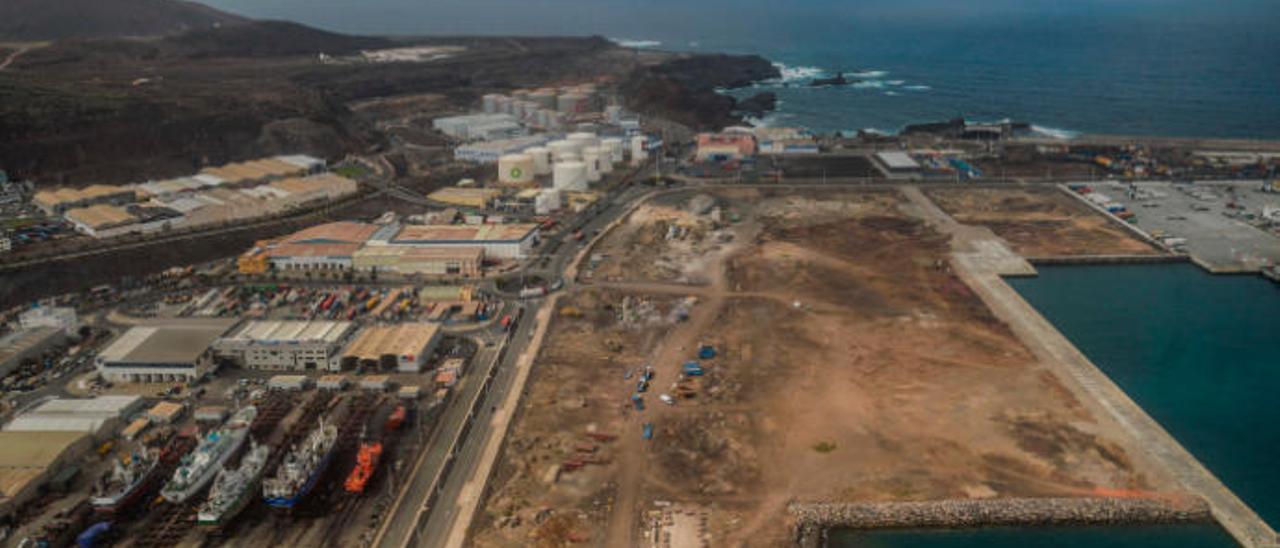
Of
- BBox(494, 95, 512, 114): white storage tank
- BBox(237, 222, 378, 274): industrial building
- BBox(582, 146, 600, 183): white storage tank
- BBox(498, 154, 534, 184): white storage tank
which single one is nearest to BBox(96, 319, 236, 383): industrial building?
BBox(237, 222, 378, 274): industrial building

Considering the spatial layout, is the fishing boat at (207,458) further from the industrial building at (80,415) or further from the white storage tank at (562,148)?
the white storage tank at (562,148)

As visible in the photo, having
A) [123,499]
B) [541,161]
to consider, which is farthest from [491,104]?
[123,499]

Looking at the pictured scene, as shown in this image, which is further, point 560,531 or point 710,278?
point 710,278

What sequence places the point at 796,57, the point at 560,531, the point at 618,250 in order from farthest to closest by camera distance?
the point at 796,57 < the point at 618,250 < the point at 560,531

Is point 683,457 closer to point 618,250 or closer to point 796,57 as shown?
point 618,250

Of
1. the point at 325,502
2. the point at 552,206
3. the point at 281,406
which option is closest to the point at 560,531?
the point at 325,502

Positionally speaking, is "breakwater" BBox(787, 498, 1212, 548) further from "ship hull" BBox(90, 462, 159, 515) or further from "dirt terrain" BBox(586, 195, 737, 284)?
"dirt terrain" BBox(586, 195, 737, 284)
